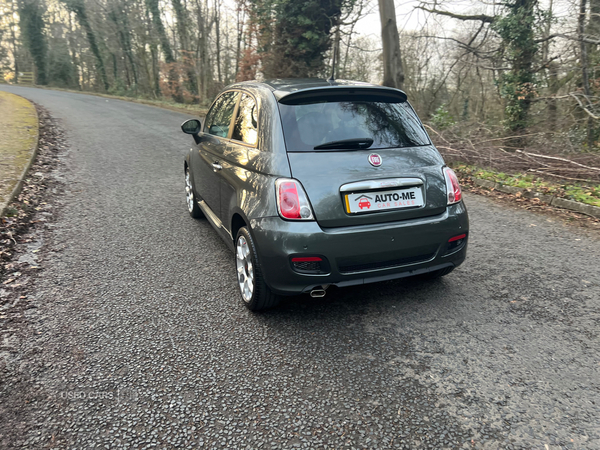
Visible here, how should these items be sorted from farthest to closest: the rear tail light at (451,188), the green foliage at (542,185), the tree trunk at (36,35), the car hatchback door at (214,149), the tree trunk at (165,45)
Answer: the tree trunk at (36,35), the tree trunk at (165,45), the green foliage at (542,185), the car hatchback door at (214,149), the rear tail light at (451,188)

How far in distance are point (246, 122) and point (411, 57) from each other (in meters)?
21.7

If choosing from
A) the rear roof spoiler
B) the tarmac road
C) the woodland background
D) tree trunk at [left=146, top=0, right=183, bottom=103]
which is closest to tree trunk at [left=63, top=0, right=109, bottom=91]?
the woodland background

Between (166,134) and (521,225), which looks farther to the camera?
(166,134)

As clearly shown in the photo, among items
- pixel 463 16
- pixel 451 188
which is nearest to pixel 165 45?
pixel 463 16

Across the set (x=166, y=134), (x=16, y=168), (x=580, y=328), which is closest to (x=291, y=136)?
(x=580, y=328)

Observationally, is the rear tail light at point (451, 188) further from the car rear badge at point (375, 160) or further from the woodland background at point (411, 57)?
the woodland background at point (411, 57)

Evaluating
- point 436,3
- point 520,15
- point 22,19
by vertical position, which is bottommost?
point 520,15

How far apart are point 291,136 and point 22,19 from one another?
4738 cm

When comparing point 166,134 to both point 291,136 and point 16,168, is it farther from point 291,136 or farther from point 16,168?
point 291,136

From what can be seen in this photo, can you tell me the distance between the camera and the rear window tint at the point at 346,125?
3162 mm

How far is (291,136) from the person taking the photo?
3.14m

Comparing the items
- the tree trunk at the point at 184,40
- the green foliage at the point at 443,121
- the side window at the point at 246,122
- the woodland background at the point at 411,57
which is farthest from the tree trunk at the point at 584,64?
the tree trunk at the point at 184,40

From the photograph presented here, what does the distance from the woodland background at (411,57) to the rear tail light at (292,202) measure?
5.96 meters

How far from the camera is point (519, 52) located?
1245 cm
